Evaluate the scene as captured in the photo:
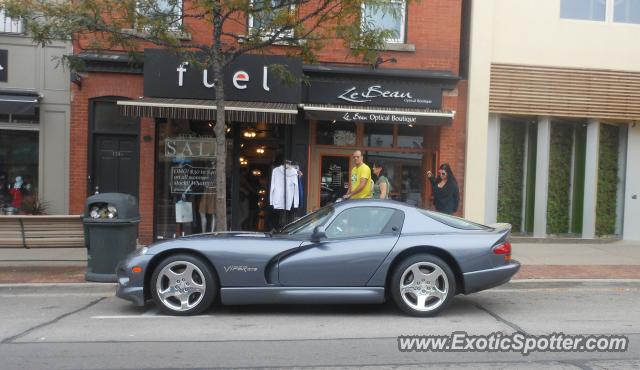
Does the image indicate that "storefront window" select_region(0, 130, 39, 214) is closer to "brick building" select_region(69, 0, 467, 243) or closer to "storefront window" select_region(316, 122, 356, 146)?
"brick building" select_region(69, 0, 467, 243)

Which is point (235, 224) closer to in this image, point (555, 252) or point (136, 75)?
point (136, 75)

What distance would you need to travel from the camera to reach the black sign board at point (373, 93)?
37.9 feet

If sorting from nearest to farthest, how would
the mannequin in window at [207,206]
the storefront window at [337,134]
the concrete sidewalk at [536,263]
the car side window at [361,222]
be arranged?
the car side window at [361,222]
the concrete sidewalk at [536,263]
the mannequin in window at [207,206]
the storefront window at [337,134]

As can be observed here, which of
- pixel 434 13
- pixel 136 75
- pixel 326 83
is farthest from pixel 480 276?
pixel 136 75

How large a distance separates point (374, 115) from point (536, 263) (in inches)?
155

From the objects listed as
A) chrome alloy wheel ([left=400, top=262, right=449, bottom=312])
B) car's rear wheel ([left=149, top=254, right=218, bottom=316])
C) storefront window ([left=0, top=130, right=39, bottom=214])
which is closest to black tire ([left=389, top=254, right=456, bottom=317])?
chrome alloy wheel ([left=400, top=262, right=449, bottom=312])

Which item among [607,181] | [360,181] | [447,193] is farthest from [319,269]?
→ [607,181]

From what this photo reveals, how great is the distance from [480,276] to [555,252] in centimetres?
574

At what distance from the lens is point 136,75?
11.4 meters

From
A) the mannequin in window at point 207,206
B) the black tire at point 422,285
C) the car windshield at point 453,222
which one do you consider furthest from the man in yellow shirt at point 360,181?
the black tire at point 422,285

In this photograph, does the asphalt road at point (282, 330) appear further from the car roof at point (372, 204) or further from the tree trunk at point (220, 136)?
the tree trunk at point (220, 136)

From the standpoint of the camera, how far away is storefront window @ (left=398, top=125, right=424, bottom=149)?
12445 millimetres

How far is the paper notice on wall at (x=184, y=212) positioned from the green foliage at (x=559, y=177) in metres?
7.94

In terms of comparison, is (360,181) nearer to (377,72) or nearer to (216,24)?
(377,72)
